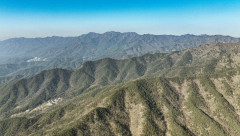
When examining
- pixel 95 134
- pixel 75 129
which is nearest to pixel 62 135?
pixel 75 129

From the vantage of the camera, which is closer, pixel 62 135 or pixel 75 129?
pixel 62 135

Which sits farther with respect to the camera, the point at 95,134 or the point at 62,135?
the point at 95,134

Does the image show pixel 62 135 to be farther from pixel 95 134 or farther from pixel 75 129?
pixel 95 134
